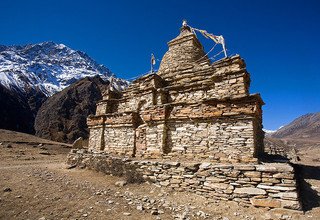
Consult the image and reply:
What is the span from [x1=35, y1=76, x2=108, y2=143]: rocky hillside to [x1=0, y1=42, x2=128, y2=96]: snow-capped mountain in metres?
7.55

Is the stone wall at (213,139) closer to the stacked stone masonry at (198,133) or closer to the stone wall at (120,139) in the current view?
the stacked stone masonry at (198,133)

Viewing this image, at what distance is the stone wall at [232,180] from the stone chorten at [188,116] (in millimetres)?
1184

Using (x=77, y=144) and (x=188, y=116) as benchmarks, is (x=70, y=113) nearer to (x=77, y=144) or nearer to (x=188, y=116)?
(x=77, y=144)

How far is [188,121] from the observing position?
9.11m

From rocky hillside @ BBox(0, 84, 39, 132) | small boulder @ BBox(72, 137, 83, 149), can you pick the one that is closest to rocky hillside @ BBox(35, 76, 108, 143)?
rocky hillside @ BBox(0, 84, 39, 132)

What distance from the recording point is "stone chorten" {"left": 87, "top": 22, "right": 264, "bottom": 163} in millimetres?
7688

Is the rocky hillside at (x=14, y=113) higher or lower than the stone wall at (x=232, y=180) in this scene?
higher

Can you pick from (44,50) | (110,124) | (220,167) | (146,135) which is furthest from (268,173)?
(44,50)

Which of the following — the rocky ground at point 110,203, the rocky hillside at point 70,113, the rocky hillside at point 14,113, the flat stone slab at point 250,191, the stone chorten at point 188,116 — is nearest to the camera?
the rocky ground at point 110,203

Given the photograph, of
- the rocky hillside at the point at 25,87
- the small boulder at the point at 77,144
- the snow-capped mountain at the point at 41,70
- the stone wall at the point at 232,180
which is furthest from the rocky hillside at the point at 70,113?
the stone wall at the point at 232,180

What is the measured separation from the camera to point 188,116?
354 inches

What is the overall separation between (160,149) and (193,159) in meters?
1.65

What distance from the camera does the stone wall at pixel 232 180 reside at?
552 centimetres

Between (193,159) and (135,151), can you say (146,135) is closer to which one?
(135,151)
